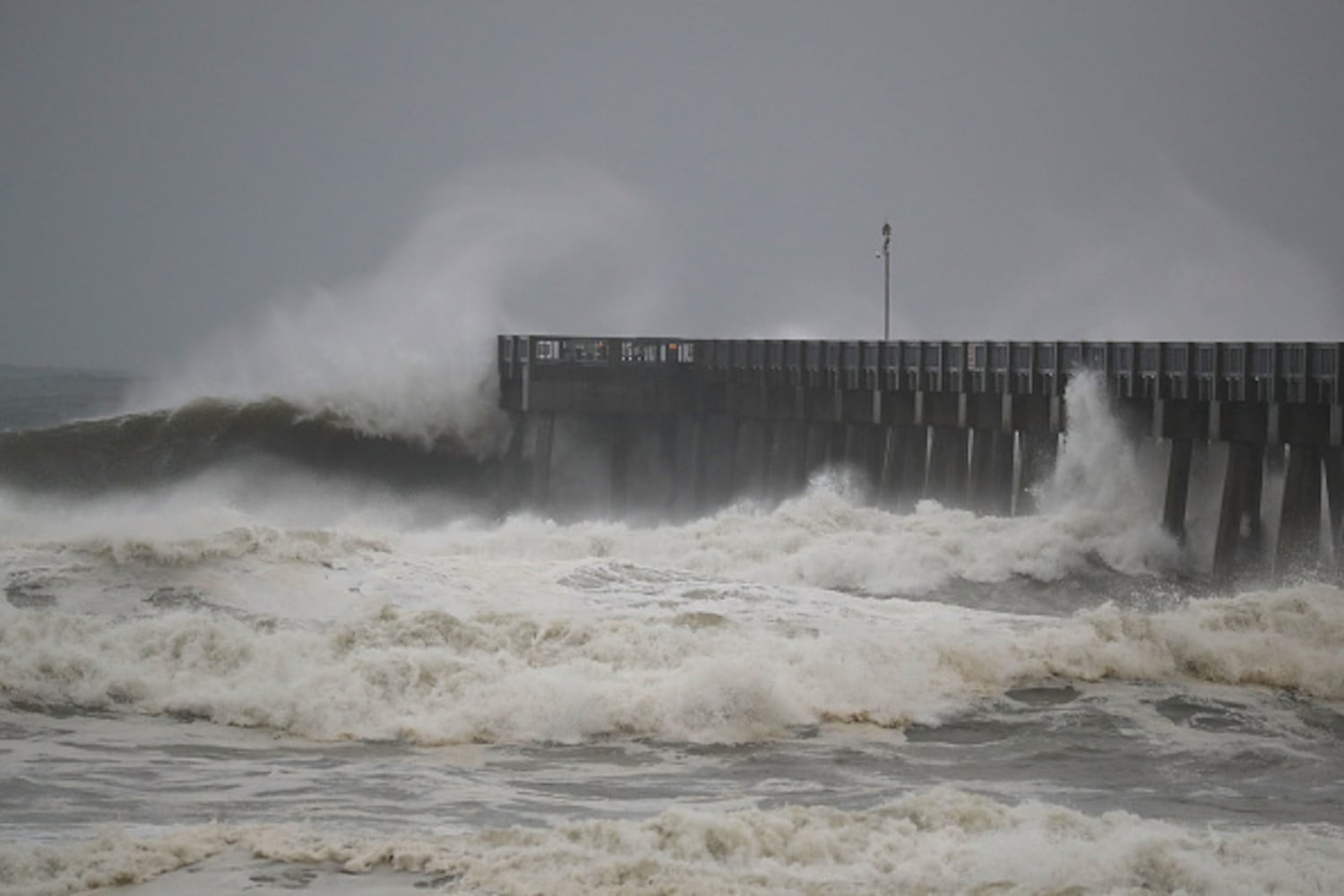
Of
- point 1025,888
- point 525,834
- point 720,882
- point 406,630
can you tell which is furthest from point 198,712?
point 1025,888

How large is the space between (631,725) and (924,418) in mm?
23600

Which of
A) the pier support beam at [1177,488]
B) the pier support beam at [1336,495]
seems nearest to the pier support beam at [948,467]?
the pier support beam at [1177,488]

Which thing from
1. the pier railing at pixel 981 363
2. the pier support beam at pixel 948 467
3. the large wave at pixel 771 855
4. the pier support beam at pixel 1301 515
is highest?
the pier railing at pixel 981 363

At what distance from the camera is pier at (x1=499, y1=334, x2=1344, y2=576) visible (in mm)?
34594

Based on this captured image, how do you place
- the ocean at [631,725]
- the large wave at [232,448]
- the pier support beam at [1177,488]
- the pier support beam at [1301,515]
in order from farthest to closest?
the large wave at [232,448] → the pier support beam at [1177,488] → the pier support beam at [1301,515] → the ocean at [631,725]

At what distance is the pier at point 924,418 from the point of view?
3459cm

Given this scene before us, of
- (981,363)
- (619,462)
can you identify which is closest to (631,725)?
(981,363)

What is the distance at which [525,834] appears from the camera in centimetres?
1611

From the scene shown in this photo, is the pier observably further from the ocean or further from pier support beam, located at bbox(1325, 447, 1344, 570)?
the ocean

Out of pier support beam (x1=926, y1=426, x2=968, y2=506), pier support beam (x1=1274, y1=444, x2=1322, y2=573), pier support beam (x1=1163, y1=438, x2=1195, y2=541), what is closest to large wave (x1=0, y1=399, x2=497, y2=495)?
pier support beam (x1=926, y1=426, x2=968, y2=506)

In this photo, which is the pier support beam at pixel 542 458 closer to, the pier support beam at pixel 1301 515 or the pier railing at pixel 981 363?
the pier railing at pixel 981 363

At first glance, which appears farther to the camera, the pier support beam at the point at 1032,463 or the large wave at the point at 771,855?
the pier support beam at the point at 1032,463

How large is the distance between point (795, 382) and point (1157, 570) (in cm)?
1325

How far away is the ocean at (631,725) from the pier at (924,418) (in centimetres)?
125
